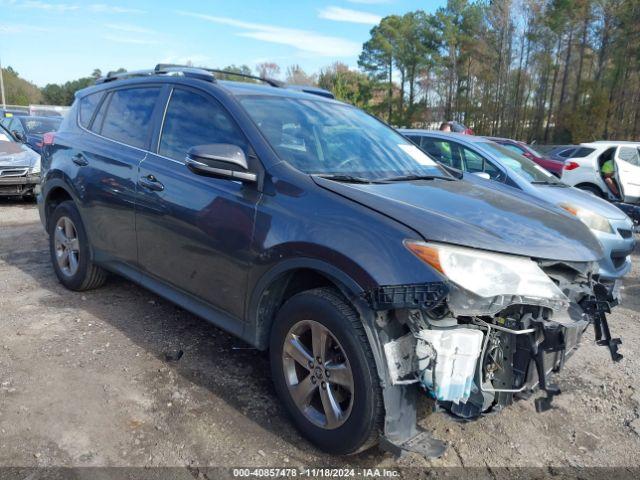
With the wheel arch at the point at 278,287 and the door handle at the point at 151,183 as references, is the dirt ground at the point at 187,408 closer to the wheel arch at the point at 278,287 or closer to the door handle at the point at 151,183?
the wheel arch at the point at 278,287

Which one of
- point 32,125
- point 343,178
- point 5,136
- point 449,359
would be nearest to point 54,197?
point 343,178

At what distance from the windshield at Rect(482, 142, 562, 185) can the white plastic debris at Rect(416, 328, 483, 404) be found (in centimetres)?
486

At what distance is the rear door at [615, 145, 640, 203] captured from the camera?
10039 millimetres

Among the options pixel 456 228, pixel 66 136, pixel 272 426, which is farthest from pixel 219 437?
pixel 66 136

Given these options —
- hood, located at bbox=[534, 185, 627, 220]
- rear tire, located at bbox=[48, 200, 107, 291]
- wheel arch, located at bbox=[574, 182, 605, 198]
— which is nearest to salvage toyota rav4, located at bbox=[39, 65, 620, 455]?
rear tire, located at bbox=[48, 200, 107, 291]

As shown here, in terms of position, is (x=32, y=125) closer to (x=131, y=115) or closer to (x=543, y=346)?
(x=131, y=115)

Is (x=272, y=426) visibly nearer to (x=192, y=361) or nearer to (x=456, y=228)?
(x=192, y=361)

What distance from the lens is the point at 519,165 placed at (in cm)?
694

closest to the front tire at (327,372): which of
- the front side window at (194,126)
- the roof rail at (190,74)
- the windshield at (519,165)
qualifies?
the front side window at (194,126)

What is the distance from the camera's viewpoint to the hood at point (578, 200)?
590cm

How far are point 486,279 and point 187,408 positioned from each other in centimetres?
181

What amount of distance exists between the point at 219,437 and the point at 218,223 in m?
1.15

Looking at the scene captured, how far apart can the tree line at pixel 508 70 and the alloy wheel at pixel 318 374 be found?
25.8 m

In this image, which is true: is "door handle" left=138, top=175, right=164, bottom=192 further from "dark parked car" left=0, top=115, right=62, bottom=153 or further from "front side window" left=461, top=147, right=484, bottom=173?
"dark parked car" left=0, top=115, right=62, bottom=153
